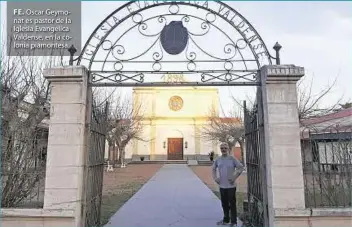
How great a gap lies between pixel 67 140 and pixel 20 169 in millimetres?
1820

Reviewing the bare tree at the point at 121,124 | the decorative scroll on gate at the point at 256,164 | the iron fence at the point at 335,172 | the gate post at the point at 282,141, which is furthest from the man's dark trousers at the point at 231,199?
the bare tree at the point at 121,124

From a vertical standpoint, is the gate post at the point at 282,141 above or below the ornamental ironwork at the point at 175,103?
below

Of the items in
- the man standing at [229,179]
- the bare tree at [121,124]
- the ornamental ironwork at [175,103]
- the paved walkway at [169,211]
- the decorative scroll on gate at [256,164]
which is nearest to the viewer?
the decorative scroll on gate at [256,164]

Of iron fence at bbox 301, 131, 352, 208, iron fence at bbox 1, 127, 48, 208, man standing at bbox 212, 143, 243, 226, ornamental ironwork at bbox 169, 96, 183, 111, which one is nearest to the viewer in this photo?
iron fence at bbox 1, 127, 48, 208

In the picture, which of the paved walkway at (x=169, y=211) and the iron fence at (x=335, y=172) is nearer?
the iron fence at (x=335, y=172)

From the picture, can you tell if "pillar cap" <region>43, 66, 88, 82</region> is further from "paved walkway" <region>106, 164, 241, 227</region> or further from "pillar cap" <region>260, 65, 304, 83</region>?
"paved walkway" <region>106, 164, 241, 227</region>

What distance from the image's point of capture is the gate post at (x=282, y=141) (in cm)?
543

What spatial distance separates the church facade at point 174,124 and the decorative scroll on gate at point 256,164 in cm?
3829

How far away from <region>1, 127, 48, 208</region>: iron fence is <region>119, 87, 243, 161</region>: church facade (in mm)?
37976

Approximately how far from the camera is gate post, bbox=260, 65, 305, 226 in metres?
5.43

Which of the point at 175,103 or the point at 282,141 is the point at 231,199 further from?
the point at 175,103

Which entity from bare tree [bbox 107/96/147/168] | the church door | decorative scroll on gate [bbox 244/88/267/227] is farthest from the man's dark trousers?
the church door

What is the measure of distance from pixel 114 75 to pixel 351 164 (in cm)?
535

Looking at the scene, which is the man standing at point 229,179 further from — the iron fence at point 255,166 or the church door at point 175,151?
the church door at point 175,151
